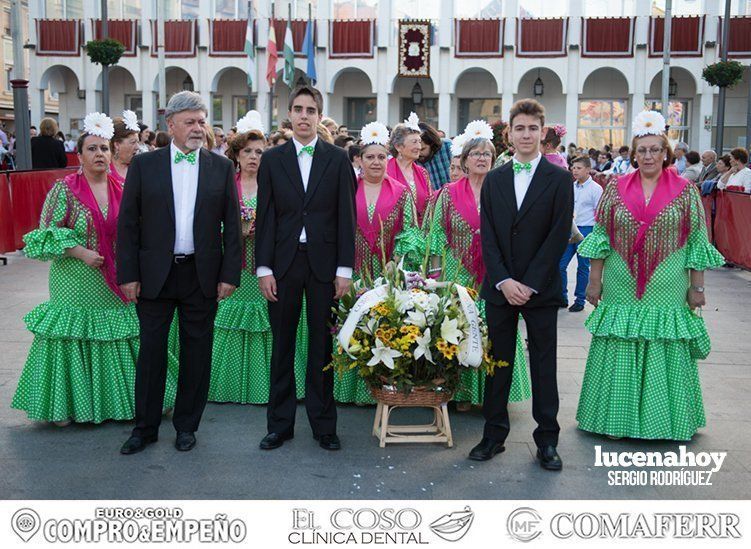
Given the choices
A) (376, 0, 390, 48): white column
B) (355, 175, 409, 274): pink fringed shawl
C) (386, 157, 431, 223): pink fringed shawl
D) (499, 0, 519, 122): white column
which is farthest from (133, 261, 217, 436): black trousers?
(376, 0, 390, 48): white column

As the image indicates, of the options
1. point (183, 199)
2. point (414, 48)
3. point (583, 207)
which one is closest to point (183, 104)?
point (183, 199)

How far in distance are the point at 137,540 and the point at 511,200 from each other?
2734 millimetres

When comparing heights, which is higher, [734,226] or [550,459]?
[734,226]

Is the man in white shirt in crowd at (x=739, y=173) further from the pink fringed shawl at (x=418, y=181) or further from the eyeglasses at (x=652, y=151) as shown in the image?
the eyeglasses at (x=652, y=151)

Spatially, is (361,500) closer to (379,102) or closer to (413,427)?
(413,427)

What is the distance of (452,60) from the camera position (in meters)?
28.8

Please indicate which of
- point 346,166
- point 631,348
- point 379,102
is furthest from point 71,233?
point 379,102

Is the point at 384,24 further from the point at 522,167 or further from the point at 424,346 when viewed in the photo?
the point at 424,346

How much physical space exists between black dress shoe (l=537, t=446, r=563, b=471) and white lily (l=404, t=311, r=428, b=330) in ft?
3.35

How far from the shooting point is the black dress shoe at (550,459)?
5.01m

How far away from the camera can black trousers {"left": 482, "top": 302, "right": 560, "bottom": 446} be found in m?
5.04

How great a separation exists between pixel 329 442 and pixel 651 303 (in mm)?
2244

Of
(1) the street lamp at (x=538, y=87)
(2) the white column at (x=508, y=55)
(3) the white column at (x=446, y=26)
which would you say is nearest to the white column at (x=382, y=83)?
(3) the white column at (x=446, y=26)

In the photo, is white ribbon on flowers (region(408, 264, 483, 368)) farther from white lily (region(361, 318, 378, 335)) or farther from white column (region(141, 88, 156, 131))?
white column (region(141, 88, 156, 131))
